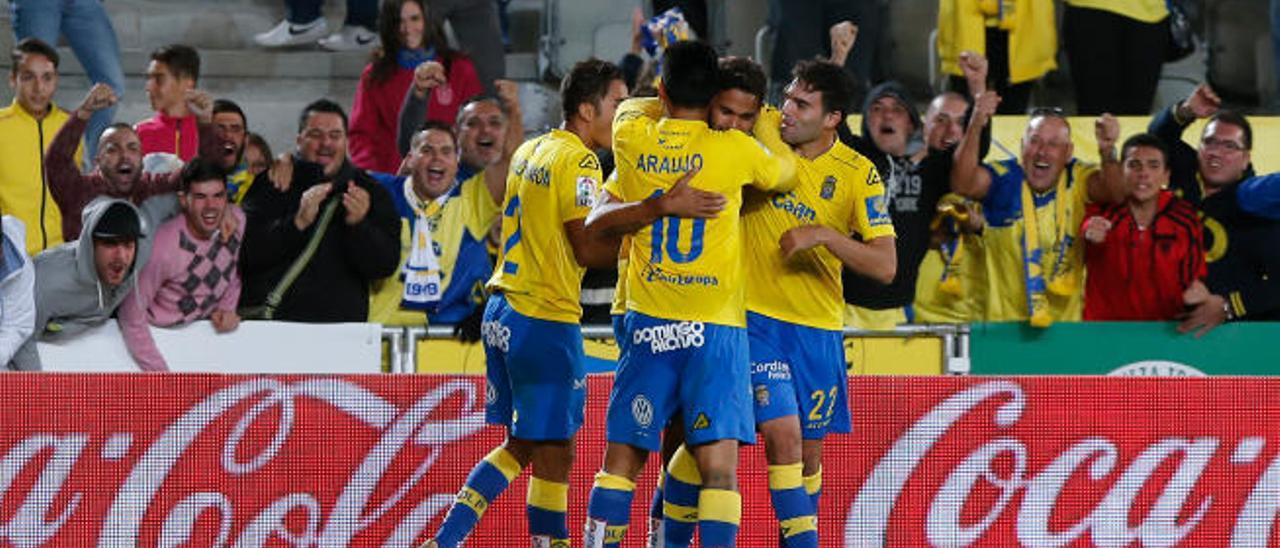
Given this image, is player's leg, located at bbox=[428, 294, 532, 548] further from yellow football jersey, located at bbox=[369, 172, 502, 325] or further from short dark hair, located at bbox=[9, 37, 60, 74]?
short dark hair, located at bbox=[9, 37, 60, 74]

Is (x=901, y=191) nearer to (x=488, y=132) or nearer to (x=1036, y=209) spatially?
(x=1036, y=209)

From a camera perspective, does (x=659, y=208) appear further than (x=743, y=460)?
No

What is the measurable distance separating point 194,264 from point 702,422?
3.97 metres

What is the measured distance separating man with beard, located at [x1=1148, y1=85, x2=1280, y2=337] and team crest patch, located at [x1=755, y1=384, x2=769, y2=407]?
366 centimetres

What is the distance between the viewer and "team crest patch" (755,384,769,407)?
949cm

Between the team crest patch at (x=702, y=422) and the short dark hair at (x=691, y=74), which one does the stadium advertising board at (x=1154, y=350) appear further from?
the short dark hair at (x=691, y=74)

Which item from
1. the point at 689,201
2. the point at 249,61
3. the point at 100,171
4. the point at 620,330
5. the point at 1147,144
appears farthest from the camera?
the point at 249,61

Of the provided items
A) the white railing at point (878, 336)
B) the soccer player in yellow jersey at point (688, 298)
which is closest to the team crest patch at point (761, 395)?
the soccer player in yellow jersey at point (688, 298)

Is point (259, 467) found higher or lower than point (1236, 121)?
lower

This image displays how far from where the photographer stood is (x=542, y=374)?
31.1 ft

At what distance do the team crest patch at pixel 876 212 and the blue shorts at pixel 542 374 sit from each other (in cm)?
127

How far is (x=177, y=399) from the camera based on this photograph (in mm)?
10336

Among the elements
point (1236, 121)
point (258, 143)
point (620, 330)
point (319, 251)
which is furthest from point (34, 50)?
point (1236, 121)

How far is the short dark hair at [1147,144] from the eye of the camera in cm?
1233
